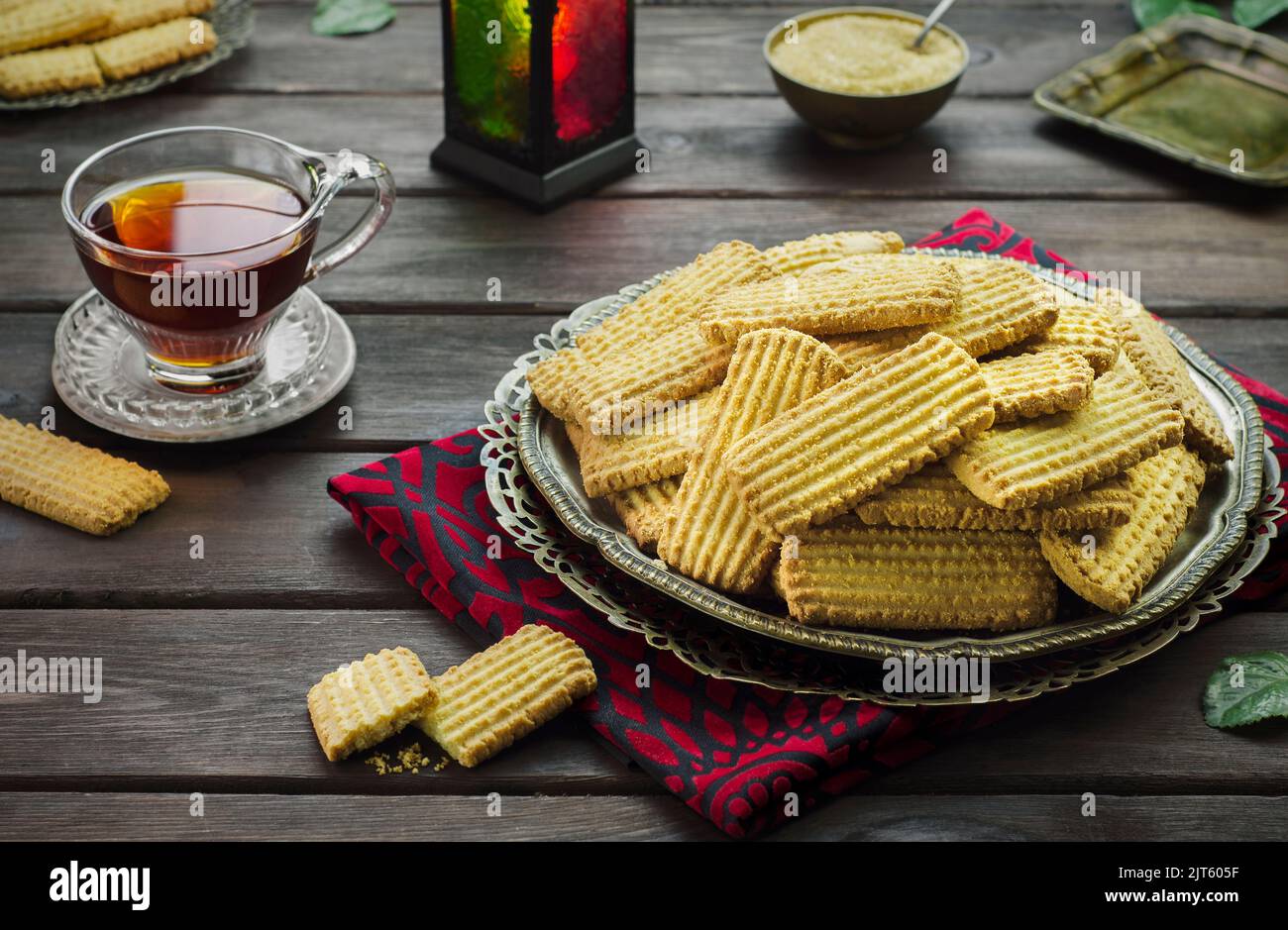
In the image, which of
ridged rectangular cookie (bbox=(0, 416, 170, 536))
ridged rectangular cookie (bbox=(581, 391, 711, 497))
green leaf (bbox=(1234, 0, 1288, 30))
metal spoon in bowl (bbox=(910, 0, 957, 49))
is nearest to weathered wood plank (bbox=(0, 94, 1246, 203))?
metal spoon in bowl (bbox=(910, 0, 957, 49))

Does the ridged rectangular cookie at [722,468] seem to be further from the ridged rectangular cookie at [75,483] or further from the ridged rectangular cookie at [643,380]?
the ridged rectangular cookie at [75,483]

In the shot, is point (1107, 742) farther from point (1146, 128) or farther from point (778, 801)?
point (1146, 128)

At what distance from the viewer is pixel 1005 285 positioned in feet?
3.67

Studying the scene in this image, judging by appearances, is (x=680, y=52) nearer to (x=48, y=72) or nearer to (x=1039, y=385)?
(x=48, y=72)

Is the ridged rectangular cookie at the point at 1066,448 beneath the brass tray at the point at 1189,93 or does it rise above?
above

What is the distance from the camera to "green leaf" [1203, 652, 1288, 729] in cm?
101

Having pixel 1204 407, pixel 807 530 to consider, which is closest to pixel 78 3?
pixel 807 530

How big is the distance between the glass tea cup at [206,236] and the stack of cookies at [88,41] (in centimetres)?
53

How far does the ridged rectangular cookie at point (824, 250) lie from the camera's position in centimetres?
121

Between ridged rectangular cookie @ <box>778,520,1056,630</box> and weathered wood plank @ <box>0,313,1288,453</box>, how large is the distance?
47cm

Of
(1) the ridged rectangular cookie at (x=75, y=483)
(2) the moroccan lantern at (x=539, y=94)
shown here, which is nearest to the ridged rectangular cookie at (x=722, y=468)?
(1) the ridged rectangular cookie at (x=75, y=483)

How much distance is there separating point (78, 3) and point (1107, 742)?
1528 millimetres

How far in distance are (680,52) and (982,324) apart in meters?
1.04

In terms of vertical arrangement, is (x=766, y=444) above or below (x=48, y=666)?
above
